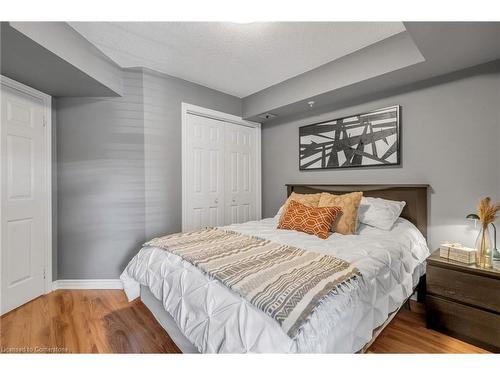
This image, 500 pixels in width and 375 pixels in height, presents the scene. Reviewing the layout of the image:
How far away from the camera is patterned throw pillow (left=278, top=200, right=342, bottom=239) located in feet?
6.40

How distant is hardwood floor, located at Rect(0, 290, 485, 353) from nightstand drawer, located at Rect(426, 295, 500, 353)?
54mm

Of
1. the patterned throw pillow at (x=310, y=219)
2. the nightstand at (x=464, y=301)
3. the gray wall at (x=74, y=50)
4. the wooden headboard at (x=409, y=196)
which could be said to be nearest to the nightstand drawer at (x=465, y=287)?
the nightstand at (x=464, y=301)

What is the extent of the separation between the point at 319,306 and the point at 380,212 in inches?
59.4

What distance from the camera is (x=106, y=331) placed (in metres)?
1.74

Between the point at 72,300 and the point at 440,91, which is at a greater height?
the point at 440,91

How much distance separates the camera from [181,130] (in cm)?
277

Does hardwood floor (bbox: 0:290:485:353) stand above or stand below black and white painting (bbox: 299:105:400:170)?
below

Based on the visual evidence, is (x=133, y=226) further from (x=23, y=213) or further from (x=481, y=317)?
(x=481, y=317)

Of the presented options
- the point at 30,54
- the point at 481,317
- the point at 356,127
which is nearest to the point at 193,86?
the point at 30,54

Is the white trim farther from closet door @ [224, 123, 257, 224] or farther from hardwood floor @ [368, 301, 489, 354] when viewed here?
hardwood floor @ [368, 301, 489, 354]

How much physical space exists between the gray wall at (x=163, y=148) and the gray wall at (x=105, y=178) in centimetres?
1

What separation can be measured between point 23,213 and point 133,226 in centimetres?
97

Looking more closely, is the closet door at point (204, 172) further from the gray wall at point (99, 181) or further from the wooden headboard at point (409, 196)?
the wooden headboard at point (409, 196)

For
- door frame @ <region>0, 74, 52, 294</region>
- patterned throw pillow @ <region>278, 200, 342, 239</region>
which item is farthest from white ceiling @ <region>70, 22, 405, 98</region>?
patterned throw pillow @ <region>278, 200, 342, 239</region>
